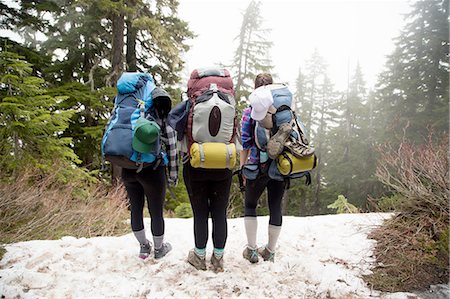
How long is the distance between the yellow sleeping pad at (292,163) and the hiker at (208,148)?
51cm

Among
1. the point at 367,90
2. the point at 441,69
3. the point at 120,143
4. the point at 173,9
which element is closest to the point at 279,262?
the point at 120,143

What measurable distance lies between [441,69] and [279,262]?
21125 millimetres

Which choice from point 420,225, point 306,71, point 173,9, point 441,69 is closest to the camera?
point 420,225

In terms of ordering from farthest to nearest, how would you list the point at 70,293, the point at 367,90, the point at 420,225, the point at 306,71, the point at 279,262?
the point at 367,90 → the point at 306,71 → the point at 420,225 → the point at 279,262 → the point at 70,293

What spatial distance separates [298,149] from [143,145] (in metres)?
1.55

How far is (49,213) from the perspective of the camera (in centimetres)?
416

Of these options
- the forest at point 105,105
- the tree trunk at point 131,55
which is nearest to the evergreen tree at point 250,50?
the forest at point 105,105

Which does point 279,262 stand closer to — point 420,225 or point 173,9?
point 420,225

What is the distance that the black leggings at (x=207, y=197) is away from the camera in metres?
2.71

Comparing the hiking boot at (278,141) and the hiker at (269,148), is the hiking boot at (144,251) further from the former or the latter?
the hiking boot at (278,141)

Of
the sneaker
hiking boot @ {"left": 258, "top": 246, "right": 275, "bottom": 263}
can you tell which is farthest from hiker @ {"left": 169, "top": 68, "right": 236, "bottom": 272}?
hiking boot @ {"left": 258, "top": 246, "right": 275, "bottom": 263}

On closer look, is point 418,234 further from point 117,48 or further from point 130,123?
point 117,48

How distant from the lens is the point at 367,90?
32094 millimetres

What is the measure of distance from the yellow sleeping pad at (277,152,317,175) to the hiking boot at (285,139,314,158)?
4cm
